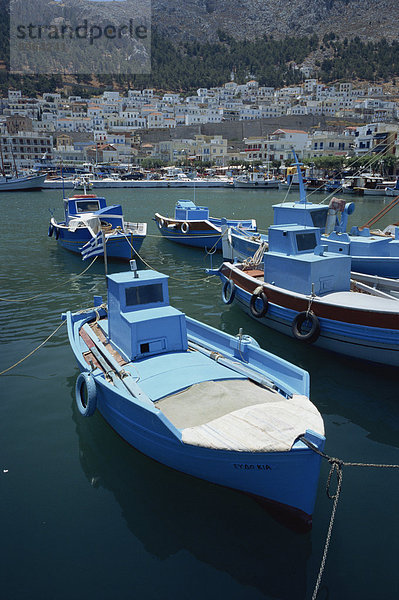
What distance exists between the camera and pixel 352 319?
37.1 ft

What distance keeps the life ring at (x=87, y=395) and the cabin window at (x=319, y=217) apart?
44.0 feet

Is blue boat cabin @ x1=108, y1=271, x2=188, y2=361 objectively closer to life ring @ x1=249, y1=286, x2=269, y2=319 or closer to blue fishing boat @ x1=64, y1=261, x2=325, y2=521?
blue fishing boat @ x1=64, y1=261, x2=325, y2=521

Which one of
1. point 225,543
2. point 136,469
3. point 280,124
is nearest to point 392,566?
point 225,543

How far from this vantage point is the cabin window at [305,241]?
44.8ft

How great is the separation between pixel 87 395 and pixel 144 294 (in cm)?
256

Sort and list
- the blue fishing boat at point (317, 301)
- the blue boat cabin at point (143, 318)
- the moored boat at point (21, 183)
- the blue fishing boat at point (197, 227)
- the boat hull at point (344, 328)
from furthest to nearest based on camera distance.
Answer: the moored boat at point (21, 183) → the blue fishing boat at point (197, 227) → the blue fishing boat at point (317, 301) → the boat hull at point (344, 328) → the blue boat cabin at point (143, 318)

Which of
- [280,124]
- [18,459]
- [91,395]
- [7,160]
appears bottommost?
[18,459]

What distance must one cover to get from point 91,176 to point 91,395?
9326cm

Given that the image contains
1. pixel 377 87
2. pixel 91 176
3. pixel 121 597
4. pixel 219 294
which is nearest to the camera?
pixel 121 597

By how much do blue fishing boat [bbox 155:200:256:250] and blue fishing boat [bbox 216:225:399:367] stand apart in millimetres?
12797

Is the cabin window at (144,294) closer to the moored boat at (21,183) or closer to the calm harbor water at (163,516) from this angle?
the calm harbor water at (163,516)

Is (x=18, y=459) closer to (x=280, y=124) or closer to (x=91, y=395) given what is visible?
(x=91, y=395)

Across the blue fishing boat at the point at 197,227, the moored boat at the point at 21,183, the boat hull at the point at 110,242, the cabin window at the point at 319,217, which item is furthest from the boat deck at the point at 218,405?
the moored boat at the point at 21,183

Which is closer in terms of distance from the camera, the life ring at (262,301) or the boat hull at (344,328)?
the boat hull at (344,328)
